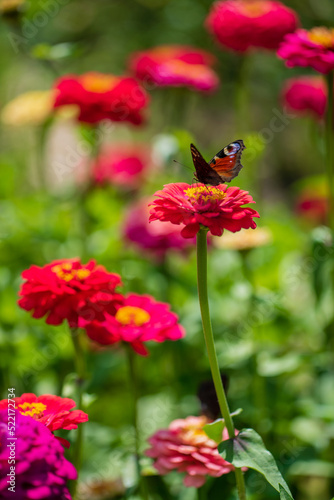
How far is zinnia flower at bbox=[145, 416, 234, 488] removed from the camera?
0.79 meters

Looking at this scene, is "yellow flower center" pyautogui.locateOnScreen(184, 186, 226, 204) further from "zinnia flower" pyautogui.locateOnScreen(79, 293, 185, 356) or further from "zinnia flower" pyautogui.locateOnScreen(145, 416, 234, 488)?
"zinnia flower" pyautogui.locateOnScreen(145, 416, 234, 488)

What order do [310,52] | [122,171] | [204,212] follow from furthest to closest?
[122,171]
[310,52]
[204,212]

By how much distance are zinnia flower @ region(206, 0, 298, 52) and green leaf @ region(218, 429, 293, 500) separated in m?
0.90

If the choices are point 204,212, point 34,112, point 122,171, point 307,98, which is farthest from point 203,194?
point 122,171

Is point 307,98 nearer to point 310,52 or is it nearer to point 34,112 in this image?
point 310,52

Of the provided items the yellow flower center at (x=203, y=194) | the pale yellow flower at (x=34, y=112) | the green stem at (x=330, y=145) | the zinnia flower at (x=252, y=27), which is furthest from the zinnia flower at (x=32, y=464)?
the pale yellow flower at (x=34, y=112)

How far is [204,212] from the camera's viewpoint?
686 millimetres

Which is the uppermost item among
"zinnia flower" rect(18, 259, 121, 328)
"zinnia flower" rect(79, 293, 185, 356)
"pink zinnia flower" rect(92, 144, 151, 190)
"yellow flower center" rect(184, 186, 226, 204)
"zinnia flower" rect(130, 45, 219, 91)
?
"zinnia flower" rect(130, 45, 219, 91)

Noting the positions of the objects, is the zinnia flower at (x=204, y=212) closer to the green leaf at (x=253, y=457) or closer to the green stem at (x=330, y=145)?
the green leaf at (x=253, y=457)

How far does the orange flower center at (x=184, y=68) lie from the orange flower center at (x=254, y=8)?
18 cm

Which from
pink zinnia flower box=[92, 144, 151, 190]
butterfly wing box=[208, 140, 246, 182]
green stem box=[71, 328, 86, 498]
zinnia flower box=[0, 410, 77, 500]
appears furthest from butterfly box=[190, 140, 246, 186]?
pink zinnia flower box=[92, 144, 151, 190]

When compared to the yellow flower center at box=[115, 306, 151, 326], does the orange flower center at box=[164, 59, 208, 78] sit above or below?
above

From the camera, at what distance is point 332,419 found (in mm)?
1141

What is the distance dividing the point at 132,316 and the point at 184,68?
0.84 meters
